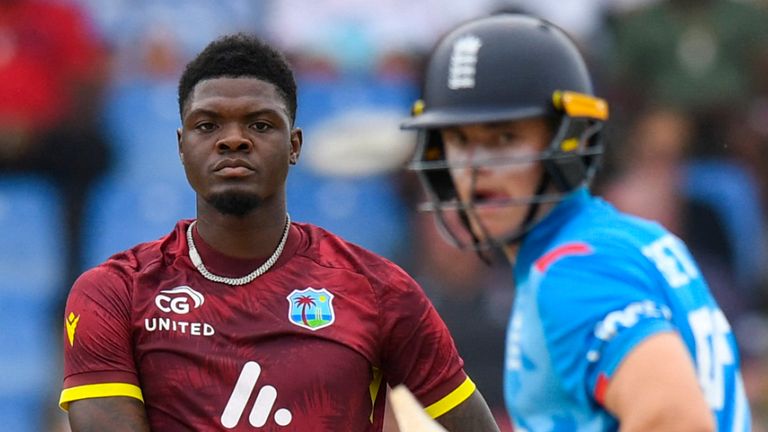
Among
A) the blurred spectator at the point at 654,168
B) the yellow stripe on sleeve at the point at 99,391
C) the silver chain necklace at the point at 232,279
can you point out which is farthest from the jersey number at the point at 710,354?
the blurred spectator at the point at 654,168

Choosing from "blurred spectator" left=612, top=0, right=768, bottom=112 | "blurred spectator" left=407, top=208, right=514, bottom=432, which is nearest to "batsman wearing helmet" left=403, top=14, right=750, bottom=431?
"blurred spectator" left=407, top=208, right=514, bottom=432

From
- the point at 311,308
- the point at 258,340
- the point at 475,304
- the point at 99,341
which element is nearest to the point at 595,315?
the point at 311,308

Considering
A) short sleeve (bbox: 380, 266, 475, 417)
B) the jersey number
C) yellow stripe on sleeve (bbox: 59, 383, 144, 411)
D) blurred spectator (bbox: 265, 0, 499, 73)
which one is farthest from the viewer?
blurred spectator (bbox: 265, 0, 499, 73)

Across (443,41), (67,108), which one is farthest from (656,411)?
(67,108)

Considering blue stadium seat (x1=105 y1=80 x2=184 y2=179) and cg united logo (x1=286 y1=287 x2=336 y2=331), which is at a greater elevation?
cg united logo (x1=286 y1=287 x2=336 y2=331)

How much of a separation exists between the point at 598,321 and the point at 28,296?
5.88 meters

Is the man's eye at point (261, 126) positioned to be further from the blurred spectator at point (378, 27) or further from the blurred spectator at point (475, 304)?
the blurred spectator at point (378, 27)

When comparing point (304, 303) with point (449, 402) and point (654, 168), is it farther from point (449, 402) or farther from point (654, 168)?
point (654, 168)

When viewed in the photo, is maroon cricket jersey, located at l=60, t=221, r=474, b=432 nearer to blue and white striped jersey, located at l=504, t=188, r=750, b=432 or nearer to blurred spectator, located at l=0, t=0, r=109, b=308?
blue and white striped jersey, located at l=504, t=188, r=750, b=432

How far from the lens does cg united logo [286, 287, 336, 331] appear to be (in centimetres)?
318

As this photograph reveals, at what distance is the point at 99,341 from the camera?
120 inches

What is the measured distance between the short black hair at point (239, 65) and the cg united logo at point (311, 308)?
0.41m

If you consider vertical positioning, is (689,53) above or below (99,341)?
below

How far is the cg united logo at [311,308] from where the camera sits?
3178mm
